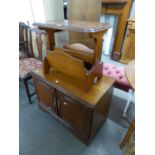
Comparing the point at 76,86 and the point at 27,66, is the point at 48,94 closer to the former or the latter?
the point at 76,86

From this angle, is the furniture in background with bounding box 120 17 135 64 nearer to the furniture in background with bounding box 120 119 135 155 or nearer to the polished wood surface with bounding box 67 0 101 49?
the polished wood surface with bounding box 67 0 101 49

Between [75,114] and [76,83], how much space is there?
0.96 feet

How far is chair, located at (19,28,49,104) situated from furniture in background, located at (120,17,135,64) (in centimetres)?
186

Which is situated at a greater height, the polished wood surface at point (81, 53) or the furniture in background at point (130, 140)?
the polished wood surface at point (81, 53)

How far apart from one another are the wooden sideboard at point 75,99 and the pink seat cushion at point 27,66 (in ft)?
1.29

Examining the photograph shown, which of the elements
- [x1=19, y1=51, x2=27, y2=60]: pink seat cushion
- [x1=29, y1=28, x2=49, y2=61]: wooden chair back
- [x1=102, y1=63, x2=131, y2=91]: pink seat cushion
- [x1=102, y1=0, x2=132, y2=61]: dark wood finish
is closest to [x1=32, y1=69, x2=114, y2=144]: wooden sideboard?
[x1=102, y1=63, x2=131, y2=91]: pink seat cushion

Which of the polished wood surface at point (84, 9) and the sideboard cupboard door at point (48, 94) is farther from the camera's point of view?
the polished wood surface at point (84, 9)

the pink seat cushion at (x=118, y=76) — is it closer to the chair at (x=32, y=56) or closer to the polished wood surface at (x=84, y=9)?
the chair at (x=32, y=56)

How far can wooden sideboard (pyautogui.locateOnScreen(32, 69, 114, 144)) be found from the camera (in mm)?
992

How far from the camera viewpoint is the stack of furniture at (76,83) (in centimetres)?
94

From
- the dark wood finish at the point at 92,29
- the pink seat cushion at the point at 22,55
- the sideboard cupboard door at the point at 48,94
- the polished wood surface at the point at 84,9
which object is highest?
the polished wood surface at the point at 84,9

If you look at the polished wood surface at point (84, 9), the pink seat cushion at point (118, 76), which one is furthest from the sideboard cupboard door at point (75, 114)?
the polished wood surface at point (84, 9)
